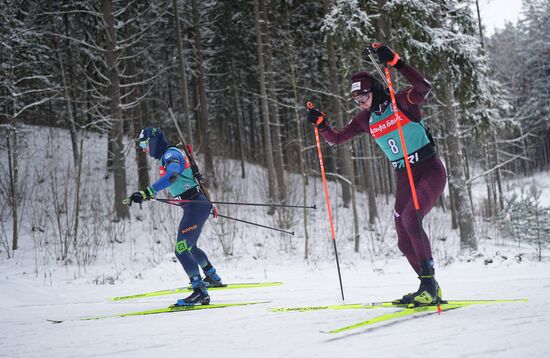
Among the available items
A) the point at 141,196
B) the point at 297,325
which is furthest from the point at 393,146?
the point at 141,196

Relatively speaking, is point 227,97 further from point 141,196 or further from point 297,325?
point 297,325

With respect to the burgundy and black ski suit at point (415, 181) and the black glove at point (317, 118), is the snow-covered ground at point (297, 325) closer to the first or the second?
the burgundy and black ski suit at point (415, 181)

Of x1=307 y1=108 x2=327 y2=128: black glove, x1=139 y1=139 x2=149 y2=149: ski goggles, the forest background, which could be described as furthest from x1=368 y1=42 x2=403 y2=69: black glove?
the forest background

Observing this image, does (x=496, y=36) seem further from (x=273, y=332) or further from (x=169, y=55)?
(x=273, y=332)

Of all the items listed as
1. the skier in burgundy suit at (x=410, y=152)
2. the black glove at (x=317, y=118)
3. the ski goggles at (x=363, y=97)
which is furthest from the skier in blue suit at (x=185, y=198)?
the skier in burgundy suit at (x=410, y=152)

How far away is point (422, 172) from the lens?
4414mm

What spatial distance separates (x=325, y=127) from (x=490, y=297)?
2701mm

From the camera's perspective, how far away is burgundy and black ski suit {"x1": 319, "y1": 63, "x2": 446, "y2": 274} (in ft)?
13.6

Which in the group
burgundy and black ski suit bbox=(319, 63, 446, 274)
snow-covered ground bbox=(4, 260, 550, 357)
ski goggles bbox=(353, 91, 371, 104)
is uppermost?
ski goggles bbox=(353, 91, 371, 104)

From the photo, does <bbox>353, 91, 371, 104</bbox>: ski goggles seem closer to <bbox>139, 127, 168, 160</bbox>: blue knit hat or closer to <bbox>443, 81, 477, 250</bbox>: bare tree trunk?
<bbox>139, 127, 168, 160</bbox>: blue knit hat

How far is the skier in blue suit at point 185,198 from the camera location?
577cm

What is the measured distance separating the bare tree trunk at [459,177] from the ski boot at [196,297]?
7.77m

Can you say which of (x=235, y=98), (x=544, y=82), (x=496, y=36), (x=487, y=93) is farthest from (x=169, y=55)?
(x=496, y=36)

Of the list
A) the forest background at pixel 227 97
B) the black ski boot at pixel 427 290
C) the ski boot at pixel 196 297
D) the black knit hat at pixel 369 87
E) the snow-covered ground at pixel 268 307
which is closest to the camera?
the snow-covered ground at pixel 268 307
